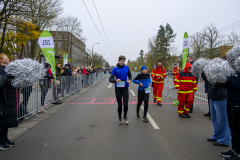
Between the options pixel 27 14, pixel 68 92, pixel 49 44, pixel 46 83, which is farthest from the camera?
pixel 27 14

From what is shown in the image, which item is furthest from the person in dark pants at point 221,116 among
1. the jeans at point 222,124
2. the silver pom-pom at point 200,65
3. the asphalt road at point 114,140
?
the silver pom-pom at point 200,65

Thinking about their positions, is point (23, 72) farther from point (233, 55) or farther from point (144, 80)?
point (233, 55)

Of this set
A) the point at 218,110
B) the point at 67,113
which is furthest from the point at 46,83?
the point at 218,110

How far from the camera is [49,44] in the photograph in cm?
866

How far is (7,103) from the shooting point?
370 cm

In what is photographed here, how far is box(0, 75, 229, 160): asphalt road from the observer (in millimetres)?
3455

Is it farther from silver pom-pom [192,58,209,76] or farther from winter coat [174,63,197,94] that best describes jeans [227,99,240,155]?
Answer: winter coat [174,63,197,94]

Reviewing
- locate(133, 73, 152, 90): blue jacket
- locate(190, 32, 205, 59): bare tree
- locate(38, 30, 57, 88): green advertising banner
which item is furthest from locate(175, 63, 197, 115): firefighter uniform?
locate(190, 32, 205, 59): bare tree

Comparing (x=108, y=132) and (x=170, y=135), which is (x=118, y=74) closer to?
(x=108, y=132)

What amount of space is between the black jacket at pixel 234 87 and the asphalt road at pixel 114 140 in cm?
116

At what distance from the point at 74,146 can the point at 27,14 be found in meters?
15.8

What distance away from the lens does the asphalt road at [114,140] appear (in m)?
3.46

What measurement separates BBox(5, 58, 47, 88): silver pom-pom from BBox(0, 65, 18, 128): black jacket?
12 cm

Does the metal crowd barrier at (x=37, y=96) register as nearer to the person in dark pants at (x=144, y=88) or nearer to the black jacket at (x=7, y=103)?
the black jacket at (x=7, y=103)
